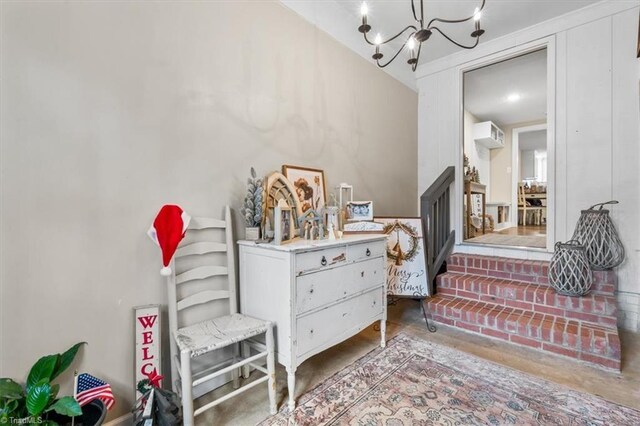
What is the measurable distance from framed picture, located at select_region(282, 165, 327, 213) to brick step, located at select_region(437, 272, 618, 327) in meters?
1.67

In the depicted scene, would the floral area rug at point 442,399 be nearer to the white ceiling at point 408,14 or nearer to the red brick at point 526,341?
the red brick at point 526,341

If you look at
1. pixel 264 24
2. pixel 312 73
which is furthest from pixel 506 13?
pixel 264 24

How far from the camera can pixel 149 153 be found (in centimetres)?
152

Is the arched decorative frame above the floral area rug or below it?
above

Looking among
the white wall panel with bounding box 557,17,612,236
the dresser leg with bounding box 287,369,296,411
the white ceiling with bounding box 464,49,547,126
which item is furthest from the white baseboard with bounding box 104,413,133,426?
the white ceiling with bounding box 464,49,547,126

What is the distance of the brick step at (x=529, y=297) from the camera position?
2279mm

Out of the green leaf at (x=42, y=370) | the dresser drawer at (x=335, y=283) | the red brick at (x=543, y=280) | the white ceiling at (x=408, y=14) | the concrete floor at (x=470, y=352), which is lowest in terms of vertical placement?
the concrete floor at (x=470, y=352)

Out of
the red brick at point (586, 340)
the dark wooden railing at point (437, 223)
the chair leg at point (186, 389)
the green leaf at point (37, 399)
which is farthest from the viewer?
the dark wooden railing at point (437, 223)

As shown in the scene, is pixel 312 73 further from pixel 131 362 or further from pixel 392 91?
pixel 131 362

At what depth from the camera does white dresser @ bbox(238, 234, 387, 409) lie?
1.58 m

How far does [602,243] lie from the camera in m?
2.57

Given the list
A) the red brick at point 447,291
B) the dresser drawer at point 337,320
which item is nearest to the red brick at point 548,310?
the red brick at point 447,291

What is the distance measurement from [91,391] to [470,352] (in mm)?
2380

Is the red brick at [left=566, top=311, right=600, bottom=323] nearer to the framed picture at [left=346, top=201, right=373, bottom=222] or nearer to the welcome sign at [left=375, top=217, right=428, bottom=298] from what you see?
the welcome sign at [left=375, top=217, right=428, bottom=298]
